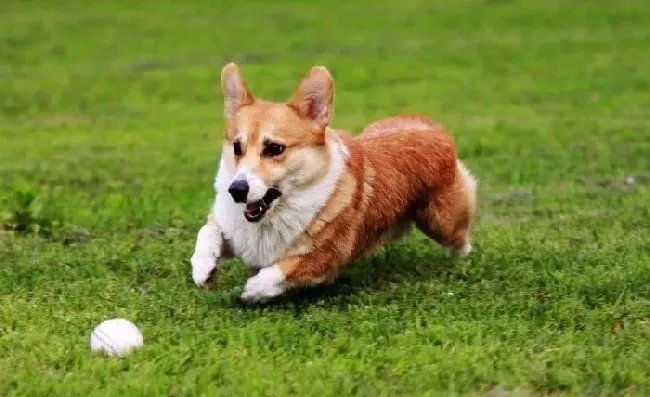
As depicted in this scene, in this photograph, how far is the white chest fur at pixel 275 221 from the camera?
589 centimetres

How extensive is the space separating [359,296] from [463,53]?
13.9 metres

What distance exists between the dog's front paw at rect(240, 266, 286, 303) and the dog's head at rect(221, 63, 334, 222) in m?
0.29

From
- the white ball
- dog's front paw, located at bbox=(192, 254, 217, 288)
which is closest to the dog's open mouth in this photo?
dog's front paw, located at bbox=(192, 254, 217, 288)

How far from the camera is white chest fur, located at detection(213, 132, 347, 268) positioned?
5.89 meters

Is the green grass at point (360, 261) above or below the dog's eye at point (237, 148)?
below

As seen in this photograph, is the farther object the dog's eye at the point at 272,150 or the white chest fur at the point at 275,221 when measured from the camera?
the white chest fur at the point at 275,221

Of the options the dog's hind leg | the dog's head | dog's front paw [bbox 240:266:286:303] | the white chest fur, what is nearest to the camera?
the dog's head

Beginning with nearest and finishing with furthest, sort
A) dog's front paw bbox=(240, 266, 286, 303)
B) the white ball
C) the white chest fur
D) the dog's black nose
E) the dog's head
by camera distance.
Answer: the white ball
the dog's black nose
the dog's head
dog's front paw bbox=(240, 266, 286, 303)
the white chest fur

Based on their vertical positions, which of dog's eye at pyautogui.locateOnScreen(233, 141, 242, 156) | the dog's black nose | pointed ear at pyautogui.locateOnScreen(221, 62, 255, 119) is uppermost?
pointed ear at pyautogui.locateOnScreen(221, 62, 255, 119)

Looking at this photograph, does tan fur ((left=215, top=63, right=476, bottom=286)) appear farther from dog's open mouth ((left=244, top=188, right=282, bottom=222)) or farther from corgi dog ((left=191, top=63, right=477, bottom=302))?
dog's open mouth ((left=244, top=188, right=282, bottom=222))

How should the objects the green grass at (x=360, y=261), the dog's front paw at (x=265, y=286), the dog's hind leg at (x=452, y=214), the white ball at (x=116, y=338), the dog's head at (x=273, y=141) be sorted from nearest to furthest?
the green grass at (x=360, y=261) → the white ball at (x=116, y=338) → the dog's head at (x=273, y=141) → the dog's front paw at (x=265, y=286) → the dog's hind leg at (x=452, y=214)

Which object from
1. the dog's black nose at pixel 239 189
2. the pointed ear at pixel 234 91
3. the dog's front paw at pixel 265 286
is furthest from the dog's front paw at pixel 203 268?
the pointed ear at pixel 234 91

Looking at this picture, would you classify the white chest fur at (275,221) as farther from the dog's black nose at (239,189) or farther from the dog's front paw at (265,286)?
the dog's black nose at (239,189)

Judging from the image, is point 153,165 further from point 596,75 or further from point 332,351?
point 596,75
